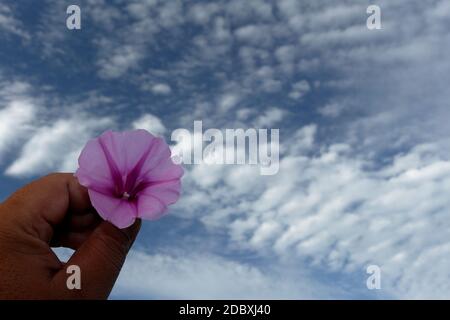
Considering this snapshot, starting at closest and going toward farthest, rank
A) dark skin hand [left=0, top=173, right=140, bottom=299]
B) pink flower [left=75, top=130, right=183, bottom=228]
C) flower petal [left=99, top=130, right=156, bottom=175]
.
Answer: dark skin hand [left=0, top=173, right=140, bottom=299]
pink flower [left=75, top=130, right=183, bottom=228]
flower petal [left=99, top=130, right=156, bottom=175]

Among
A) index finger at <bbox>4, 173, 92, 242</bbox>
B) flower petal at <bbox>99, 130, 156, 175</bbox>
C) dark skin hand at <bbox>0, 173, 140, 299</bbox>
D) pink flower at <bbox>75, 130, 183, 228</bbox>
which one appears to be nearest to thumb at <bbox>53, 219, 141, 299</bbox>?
dark skin hand at <bbox>0, 173, 140, 299</bbox>

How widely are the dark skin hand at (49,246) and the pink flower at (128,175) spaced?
122 mm

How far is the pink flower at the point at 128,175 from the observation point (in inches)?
106

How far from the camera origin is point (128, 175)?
113 inches

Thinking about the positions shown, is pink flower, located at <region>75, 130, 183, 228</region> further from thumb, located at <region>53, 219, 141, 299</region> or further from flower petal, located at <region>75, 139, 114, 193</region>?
thumb, located at <region>53, 219, 141, 299</region>

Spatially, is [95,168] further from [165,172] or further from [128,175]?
[165,172]

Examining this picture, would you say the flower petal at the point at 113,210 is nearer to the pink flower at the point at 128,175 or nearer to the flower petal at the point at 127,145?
the pink flower at the point at 128,175

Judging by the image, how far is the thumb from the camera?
262cm

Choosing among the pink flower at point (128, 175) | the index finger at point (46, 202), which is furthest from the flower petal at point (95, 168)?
the index finger at point (46, 202)

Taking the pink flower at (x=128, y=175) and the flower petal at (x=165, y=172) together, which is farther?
the flower petal at (x=165, y=172)
